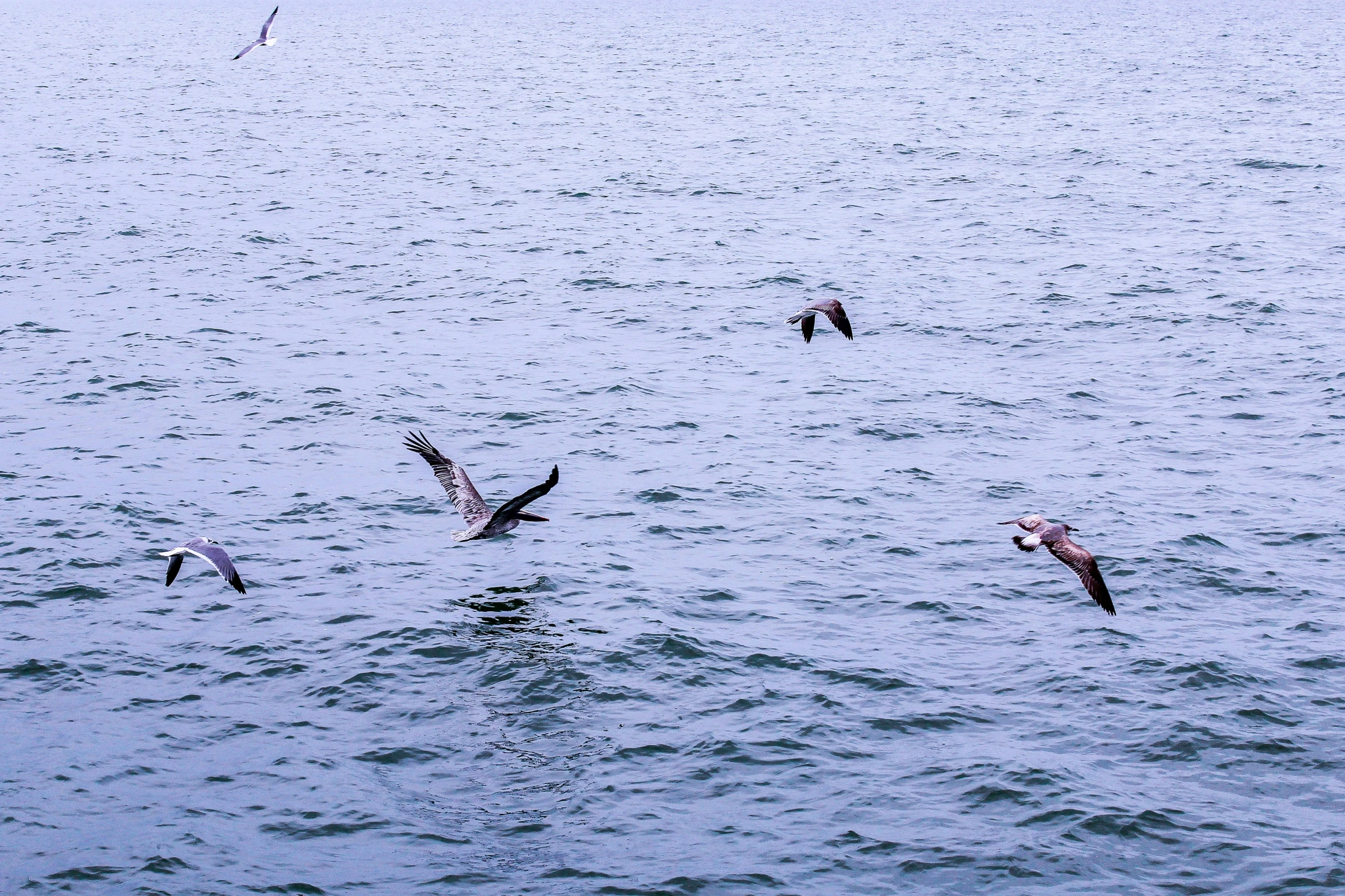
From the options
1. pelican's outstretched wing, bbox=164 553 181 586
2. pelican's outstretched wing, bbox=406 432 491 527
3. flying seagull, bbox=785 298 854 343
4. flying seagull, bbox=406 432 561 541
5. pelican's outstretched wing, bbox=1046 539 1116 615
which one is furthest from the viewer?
flying seagull, bbox=785 298 854 343

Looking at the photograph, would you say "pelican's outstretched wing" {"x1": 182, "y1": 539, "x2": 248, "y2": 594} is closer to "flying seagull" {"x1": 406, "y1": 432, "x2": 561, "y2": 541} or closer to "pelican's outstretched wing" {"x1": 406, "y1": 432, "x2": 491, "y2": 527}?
"flying seagull" {"x1": 406, "y1": 432, "x2": 561, "y2": 541}

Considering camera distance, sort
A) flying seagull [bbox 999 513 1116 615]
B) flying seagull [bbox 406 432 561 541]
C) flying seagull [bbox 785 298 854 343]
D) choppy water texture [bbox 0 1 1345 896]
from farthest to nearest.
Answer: flying seagull [bbox 785 298 854 343] → flying seagull [bbox 406 432 561 541] → flying seagull [bbox 999 513 1116 615] → choppy water texture [bbox 0 1 1345 896]

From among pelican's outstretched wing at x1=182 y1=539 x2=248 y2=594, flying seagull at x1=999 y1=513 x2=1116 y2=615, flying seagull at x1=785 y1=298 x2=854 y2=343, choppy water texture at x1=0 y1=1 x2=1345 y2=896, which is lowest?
choppy water texture at x1=0 y1=1 x2=1345 y2=896

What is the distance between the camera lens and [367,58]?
110 meters

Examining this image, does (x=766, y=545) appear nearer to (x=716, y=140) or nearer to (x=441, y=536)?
(x=441, y=536)

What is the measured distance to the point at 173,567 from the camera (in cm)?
2294

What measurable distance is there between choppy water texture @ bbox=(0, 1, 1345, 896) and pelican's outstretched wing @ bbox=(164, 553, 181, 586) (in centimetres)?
60

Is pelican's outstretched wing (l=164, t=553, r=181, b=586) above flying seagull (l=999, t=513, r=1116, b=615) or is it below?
below

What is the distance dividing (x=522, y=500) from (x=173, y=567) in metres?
6.93

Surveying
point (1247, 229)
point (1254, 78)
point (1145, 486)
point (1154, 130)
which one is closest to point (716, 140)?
point (1154, 130)

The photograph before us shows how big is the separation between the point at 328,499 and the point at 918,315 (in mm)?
19304

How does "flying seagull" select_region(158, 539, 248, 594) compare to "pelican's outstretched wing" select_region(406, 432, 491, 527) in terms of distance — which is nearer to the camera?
"flying seagull" select_region(158, 539, 248, 594)

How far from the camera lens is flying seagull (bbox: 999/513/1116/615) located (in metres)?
18.8

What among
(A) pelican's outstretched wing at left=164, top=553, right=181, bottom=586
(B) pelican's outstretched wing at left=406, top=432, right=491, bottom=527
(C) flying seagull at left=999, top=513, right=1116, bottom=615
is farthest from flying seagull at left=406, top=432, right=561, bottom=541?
(C) flying seagull at left=999, top=513, right=1116, bottom=615
